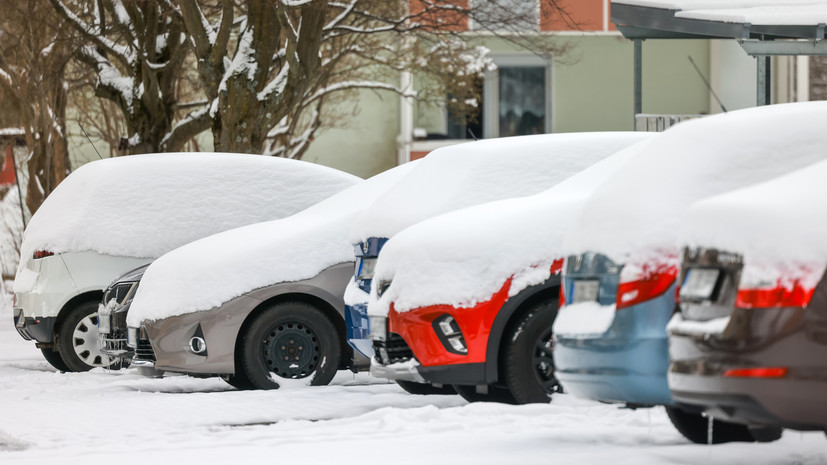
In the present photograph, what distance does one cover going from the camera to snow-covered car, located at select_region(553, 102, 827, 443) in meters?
6.34

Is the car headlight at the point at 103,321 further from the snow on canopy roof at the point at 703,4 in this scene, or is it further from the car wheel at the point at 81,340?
the snow on canopy roof at the point at 703,4

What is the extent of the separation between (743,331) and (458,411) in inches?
129

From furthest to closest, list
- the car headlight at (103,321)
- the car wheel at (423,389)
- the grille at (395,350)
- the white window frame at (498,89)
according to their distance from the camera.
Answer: the white window frame at (498,89), the car headlight at (103,321), the car wheel at (423,389), the grille at (395,350)

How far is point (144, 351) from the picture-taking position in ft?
35.9

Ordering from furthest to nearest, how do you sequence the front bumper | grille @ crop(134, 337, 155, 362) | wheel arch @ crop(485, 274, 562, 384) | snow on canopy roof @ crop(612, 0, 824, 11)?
1. snow on canopy roof @ crop(612, 0, 824, 11)
2. the front bumper
3. grille @ crop(134, 337, 155, 362)
4. wheel arch @ crop(485, 274, 562, 384)

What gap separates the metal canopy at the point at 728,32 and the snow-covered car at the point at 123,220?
6.87m

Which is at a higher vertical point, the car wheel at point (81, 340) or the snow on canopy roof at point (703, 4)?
the snow on canopy roof at point (703, 4)

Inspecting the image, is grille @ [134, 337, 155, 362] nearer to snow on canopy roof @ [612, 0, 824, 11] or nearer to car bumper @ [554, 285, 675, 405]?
car bumper @ [554, 285, 675, 405]

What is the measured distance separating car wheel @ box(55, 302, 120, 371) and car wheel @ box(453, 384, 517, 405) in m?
4.45

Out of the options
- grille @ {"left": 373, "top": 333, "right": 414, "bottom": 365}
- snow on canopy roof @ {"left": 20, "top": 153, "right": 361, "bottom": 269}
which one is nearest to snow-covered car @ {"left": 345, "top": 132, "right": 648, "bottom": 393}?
grille @ {"left": 373, "top": 333, "right": 414, "bottom": 365}

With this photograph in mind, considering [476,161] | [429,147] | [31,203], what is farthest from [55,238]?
[429,147]

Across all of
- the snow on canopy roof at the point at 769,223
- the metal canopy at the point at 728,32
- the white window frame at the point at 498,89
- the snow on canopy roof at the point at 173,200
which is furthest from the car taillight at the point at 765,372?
the white window frame at the point at 498,89

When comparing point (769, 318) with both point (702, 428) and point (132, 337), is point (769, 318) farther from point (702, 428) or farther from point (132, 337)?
point (132, 337)

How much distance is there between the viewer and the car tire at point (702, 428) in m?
7.11
